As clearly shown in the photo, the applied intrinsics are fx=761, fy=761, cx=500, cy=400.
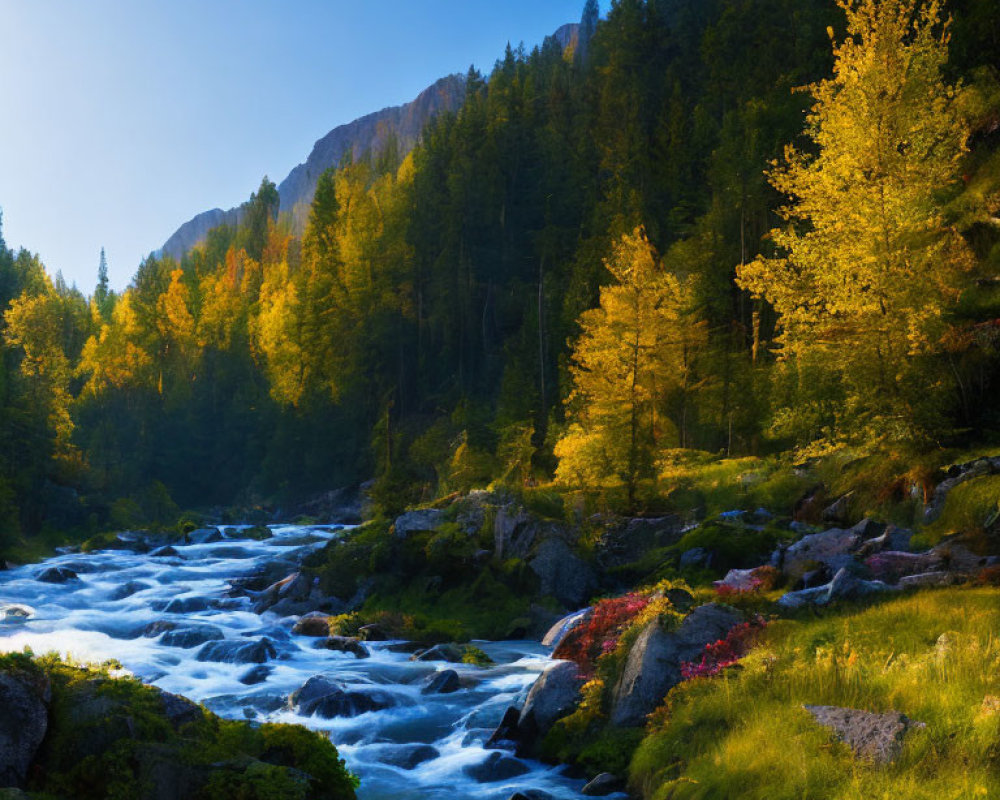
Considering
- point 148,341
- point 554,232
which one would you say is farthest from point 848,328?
point 148,341

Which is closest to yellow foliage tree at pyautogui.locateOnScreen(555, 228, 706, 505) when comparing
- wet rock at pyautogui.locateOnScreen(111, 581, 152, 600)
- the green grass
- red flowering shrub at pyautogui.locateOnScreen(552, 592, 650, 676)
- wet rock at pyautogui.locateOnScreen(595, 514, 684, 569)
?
wet rock at pyautogui.locateOnScreen(595, 514, 684, 569)

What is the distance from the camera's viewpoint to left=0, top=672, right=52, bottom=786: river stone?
813cm

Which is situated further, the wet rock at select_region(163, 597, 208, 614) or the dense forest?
the wet rock at select_region(163, 597, 208, 614)

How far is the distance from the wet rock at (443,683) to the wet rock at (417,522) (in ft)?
40.0

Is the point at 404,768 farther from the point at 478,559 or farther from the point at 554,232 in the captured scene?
the point at 554,232

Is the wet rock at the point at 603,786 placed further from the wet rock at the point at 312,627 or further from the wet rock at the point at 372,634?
the wet rock at the point at 312,627

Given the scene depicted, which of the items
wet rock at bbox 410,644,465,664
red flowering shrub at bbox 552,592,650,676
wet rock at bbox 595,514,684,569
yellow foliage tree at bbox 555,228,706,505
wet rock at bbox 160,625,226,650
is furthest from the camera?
yellow foliage tree at bbox 555,228,706,505

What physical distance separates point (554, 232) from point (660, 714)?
5665 cm

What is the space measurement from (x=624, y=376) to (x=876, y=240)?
10940mm

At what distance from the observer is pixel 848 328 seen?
18891 mm

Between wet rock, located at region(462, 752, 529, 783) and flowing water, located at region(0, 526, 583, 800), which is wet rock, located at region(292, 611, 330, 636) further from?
wet rock, located at region(462, 752, 529, 783)

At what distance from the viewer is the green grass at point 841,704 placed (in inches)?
287

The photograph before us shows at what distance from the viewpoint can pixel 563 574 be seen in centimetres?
2559

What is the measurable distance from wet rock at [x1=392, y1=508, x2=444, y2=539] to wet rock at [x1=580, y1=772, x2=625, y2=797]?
63.1 ft
